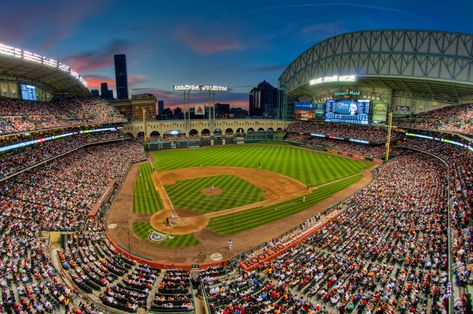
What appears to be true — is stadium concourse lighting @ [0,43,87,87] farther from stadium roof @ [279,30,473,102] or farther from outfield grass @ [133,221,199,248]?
stadium roof @ [279,30,473,102]

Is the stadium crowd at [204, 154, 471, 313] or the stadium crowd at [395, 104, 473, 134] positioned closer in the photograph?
the stadium crowd at [204, 154, 471, 313]

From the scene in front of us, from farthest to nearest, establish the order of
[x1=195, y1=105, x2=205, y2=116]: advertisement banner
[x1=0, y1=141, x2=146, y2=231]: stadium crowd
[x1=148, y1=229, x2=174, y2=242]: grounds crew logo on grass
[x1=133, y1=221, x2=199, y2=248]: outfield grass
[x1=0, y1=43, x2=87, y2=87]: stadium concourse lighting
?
[x1=195, y1=105, x2=205, y2=116]: advertisement banner, [x1=0, y1=43, x2=87, y2=87]: stadium concourse lighting, [x1=0, y1=141, x2=146, y2=231]: stadium crowd, [x1=148, y1=229, x2=174, y2=242]: grounds crew logo on grass, [x1=133, y1=221, x2=199, y2=248]: outfield grass

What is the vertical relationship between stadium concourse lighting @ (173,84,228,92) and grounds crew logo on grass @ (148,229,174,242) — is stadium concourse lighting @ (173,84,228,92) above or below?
above

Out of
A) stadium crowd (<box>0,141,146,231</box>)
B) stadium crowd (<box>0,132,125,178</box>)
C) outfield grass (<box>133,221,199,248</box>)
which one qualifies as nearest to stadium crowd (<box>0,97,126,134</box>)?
stadium crowd (<box>0,132,125,178</box>)

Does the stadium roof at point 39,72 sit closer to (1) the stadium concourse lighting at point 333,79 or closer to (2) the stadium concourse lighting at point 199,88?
(2) the stadium concourse lighting at point 199,88

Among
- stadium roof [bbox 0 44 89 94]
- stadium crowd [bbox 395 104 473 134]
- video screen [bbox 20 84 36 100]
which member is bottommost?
stadium crowd [bbox 395 104 473 134]

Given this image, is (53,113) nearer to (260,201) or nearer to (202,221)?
(202,221)

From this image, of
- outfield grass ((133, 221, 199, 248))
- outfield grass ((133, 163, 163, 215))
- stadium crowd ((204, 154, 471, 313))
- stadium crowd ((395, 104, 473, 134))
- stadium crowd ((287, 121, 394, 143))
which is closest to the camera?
stadium crowd ((204, 154, 471, 313))
